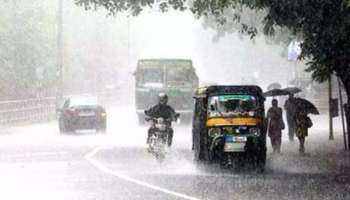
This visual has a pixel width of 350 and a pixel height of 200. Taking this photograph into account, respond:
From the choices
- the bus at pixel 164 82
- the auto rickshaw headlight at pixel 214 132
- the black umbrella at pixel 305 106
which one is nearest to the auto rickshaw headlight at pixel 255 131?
the auto rickshaw headlight at pixel 214 132

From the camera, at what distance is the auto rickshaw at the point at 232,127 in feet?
68.9

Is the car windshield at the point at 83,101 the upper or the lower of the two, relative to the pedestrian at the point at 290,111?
upper

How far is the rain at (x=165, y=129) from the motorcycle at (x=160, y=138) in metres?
0.03

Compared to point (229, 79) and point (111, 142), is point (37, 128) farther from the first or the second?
point (229, 79)

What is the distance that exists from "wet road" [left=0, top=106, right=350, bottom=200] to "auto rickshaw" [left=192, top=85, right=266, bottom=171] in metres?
0.43

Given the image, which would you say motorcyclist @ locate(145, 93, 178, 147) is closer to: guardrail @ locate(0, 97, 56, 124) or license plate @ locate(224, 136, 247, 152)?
license plate @ locate(224, 136, 247, 152)

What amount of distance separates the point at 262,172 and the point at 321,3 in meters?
4.72

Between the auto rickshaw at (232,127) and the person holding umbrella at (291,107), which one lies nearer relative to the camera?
the auto rickshaw at (232,127)

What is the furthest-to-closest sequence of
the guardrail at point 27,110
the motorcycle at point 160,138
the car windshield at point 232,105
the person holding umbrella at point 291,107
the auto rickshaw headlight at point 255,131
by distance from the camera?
1. the guardrail at point 27,110
2. the person holding umbrella at point 291,107
3. the motorcycle at point 160,138
4. the car windshield at point 232,105
5. the auto rickshaw headlight at point 255,131

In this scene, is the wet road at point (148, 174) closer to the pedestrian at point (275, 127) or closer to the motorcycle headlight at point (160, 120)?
the pedestrian at point (275, 127)

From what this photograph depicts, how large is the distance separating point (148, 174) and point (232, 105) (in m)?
2.82

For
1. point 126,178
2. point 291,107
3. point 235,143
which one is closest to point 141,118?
point 291,107

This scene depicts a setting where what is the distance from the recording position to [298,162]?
23.5m

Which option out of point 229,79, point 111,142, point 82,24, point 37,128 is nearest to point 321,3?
point 111,142
